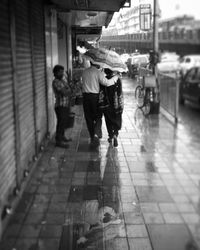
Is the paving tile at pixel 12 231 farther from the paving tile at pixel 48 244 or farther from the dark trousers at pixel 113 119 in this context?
the dark trousers at pixel 113 119

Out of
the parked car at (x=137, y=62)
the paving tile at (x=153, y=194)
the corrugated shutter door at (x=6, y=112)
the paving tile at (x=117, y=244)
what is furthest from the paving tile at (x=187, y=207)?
the parked car at (x=137, y=62)

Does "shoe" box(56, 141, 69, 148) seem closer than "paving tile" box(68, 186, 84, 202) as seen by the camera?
No

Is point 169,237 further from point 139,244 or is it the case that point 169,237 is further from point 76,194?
point 76,194

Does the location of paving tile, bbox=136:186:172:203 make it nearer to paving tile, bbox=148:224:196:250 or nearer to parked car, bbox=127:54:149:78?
paving tile, bbox=148:224:196:250

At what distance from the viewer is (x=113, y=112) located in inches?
273

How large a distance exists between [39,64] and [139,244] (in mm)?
3891

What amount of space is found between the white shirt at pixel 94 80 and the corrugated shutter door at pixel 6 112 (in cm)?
279

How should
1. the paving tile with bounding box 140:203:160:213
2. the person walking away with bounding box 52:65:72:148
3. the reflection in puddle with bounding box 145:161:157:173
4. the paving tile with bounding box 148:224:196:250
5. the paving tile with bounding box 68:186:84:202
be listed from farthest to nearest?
the person walking away with bounding box 52:65:72:148 → the reflection in puddle with bounding box 145:161:157:173 → the paving tile with bounding box 68:186:84:202 → the paving tile with bounding box 140:203:160:213 → the paving tile with bounding box 148:224:196:250

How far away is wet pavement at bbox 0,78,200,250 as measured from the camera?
3.10 meters

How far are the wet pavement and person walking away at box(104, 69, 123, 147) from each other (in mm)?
646

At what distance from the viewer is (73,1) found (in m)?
7.07

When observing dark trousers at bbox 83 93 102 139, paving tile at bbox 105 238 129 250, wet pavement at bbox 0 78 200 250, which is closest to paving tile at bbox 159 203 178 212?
wet pavement at bbox 0 78 200 250

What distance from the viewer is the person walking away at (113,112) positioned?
6.78 metres

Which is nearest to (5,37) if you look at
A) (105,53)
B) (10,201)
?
(10,201)
